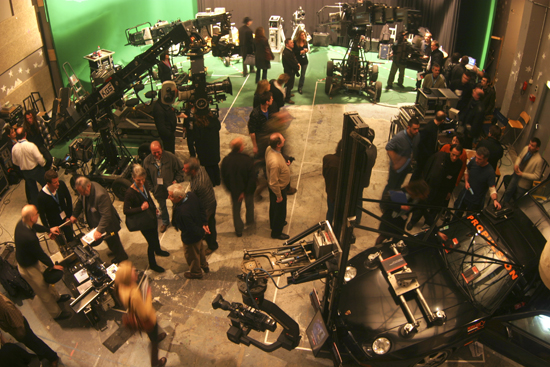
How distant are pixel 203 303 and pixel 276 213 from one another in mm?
1632

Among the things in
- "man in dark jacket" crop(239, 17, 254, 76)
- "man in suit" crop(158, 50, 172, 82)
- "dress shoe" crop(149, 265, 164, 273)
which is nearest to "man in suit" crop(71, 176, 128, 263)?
"dress shoe" crop(149, 265, 164, 273)

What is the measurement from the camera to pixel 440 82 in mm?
8992

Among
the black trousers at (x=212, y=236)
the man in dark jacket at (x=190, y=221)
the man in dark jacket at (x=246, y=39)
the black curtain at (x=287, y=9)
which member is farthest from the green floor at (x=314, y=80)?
the man in dark jacket at (x=190, y=221)

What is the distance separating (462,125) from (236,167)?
17.7 feet

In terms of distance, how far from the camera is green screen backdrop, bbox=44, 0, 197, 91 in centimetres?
1014

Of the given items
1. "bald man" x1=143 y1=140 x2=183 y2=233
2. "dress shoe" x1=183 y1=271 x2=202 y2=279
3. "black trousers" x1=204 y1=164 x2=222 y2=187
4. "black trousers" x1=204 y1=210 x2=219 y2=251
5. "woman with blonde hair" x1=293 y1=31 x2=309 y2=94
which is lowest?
"dress shoe" x1=183 y1=271 x2=202 y2=279

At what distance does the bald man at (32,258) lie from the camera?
4324 millimetres

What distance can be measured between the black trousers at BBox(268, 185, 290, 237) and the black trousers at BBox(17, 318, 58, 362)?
3.19 m

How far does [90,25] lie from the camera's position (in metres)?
11.1

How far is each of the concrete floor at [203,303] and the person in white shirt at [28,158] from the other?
868 mm

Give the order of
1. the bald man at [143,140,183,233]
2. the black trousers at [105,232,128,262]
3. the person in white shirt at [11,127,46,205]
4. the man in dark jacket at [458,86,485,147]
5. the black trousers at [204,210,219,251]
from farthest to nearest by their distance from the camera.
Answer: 1. the man in dark jacket at [458,86,485,147]
2. the person in white shirt at [11,127,46,205]
3. the bald man at [143,140,183,233]
4. the black trousers at [204,210,219,251]
5. the black trousers at [105,232,128,262]

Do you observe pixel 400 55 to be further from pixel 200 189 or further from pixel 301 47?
pixel 200 189

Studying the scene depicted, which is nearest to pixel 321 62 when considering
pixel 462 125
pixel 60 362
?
pixel 462 125

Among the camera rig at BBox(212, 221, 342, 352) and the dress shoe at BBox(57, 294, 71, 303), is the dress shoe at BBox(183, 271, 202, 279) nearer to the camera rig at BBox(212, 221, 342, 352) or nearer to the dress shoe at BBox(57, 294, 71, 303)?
the dress shoe at BBox(57, 294, 71, 303)
